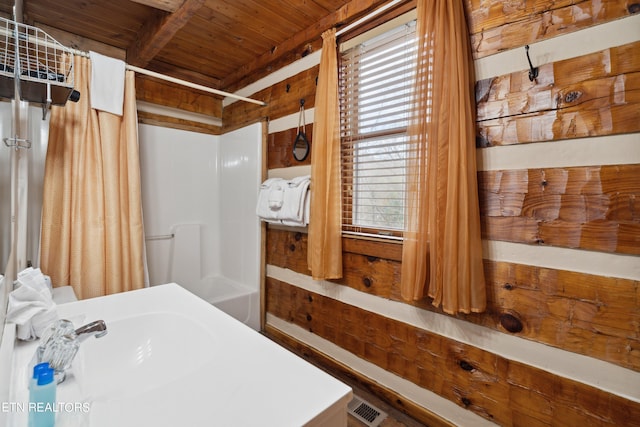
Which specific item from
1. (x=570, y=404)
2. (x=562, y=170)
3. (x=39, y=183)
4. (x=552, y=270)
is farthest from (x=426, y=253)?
(x=39, y=183)

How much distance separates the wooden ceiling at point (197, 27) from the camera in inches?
72.2

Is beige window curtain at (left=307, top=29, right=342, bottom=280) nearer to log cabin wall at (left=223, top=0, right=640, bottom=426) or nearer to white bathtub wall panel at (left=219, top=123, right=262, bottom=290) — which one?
log cabin wall at (left=223, top=0, right=640, bottom=426)

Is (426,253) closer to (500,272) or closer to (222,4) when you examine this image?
(500,272)

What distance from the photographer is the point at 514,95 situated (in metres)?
1.21

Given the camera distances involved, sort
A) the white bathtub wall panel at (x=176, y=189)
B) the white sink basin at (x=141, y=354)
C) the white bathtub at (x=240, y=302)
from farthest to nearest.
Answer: the white bathtub wall panel at (x=176, y=189)
the white bathtub at (x=240, y=302)
the white sink basin at (x=141, y=354)

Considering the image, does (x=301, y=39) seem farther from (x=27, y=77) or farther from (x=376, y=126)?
(x=27, y=77)

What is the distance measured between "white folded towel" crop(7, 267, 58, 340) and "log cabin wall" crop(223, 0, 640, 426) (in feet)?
4.70

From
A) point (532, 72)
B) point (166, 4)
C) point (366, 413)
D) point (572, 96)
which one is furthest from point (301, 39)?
point (366, 413)

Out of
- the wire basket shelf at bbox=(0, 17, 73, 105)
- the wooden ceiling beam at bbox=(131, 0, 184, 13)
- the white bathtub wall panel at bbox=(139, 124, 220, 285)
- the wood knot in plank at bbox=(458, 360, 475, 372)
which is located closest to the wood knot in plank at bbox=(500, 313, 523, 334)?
the wood knot in plank at bbox=(458, 360, 475, 372)

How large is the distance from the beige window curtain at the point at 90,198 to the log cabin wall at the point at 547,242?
5.58 ft

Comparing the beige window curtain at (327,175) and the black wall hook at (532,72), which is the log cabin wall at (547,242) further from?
the beige window curtain at (327,175)

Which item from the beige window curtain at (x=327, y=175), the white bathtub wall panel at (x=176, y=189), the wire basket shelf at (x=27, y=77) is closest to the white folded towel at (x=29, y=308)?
the wire basket shelf at (x=27, y=77)

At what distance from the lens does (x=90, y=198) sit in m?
1.77

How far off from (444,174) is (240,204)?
1899 mm
